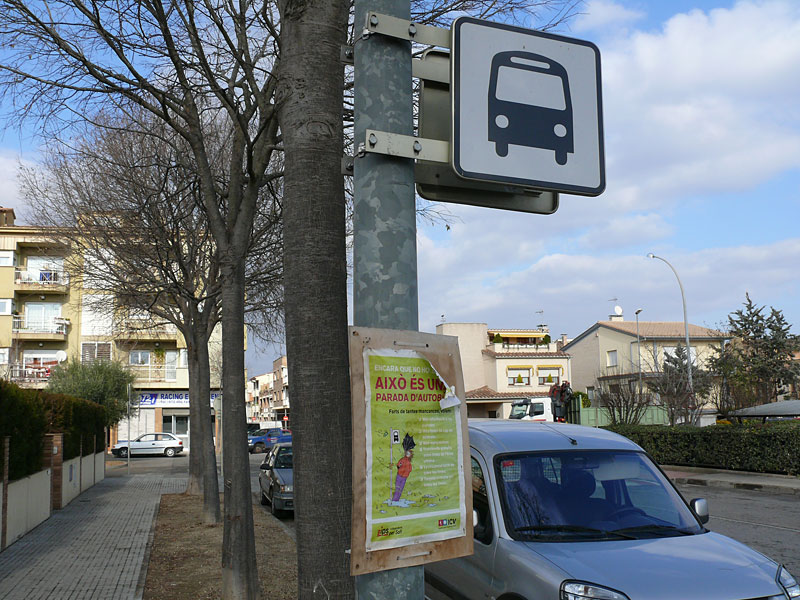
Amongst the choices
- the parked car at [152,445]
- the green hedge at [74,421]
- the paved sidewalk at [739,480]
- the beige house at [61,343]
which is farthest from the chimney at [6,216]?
the paved sidewalk at [739,480]

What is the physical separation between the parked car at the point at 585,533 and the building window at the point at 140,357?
165ft

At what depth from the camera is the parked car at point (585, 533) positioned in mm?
4211

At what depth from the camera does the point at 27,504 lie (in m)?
14.0

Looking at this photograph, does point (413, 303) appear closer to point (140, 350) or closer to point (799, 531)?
point (799, 531)

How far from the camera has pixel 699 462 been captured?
25.8 metres

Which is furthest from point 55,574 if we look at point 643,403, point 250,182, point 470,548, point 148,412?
point 148,412

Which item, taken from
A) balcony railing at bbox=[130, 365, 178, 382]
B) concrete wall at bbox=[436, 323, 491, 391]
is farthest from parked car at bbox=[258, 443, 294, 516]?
concrete wall at bbox=[436, 323, 491, 391]

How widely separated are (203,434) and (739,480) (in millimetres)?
14688

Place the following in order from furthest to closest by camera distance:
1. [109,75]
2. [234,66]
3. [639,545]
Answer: [234,66] → [109,75] → [639,545]

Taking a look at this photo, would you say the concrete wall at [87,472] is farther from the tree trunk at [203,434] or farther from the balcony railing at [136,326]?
the balcony railing at [136,326]

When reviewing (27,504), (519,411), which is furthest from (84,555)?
(519,411)

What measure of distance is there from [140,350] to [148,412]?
437cm

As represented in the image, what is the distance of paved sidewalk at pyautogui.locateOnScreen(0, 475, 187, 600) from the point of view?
936 cm

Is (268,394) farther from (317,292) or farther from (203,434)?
(317,292)
